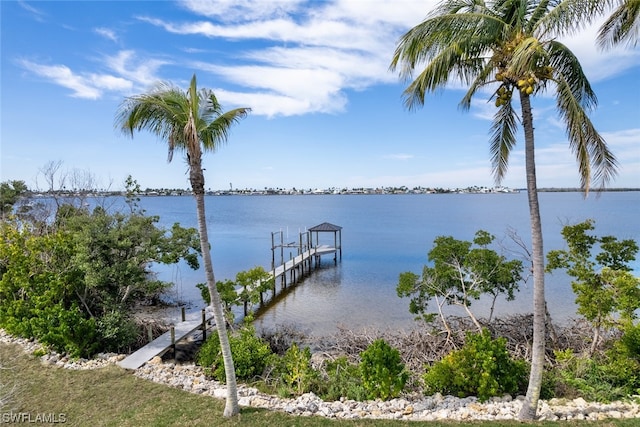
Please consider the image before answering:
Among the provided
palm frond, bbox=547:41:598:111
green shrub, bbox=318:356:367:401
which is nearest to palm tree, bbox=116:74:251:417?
green shrub, bbox=318:356:367:401

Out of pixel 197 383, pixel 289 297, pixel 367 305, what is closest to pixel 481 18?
pixel 197 383

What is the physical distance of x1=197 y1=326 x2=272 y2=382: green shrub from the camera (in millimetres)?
9102

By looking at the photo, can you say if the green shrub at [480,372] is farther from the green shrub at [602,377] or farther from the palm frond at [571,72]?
the palm frond at [571,72]

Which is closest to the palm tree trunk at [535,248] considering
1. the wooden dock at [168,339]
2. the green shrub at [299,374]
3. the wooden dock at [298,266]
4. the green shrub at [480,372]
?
the green shrub at [480,372]

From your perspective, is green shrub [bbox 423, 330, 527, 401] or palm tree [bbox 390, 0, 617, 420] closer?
palm tree [bbox 390, 0, 617, 420]

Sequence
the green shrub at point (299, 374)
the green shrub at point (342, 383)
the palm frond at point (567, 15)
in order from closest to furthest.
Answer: the palm frond at point (567, 15)
the green shrub at point (342, 383)
the green shrub at point (299, 374)

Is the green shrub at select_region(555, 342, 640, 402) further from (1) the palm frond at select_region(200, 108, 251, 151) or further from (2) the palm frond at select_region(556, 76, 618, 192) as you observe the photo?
(1) the palm frond at select_region(200, 108, 251, 151)

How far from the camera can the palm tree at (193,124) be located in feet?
20.1

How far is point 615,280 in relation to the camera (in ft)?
27.6

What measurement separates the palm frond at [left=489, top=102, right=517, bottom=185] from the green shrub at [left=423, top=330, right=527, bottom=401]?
3.47 m

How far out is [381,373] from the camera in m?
7.48

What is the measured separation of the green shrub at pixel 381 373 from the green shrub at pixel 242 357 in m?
2.75

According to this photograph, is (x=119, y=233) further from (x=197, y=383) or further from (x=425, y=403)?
(x=425, y=403)

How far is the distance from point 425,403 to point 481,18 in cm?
696
